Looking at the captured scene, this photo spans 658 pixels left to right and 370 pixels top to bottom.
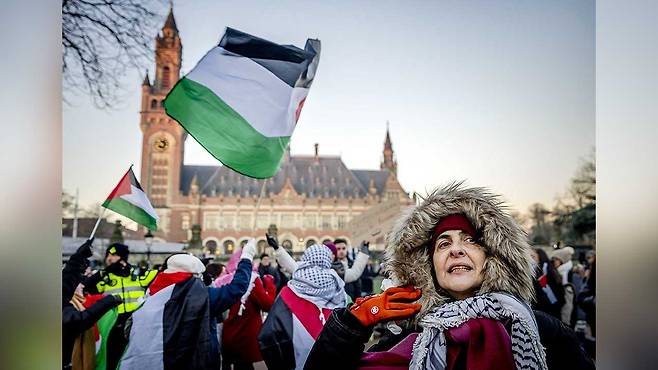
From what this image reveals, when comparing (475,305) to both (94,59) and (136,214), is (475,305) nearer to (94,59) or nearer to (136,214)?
(136,214)

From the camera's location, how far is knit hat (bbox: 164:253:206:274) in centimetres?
370

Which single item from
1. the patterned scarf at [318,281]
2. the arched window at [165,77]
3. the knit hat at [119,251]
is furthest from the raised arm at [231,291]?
the arched window at [165,77]

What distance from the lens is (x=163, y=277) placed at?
12.2ft

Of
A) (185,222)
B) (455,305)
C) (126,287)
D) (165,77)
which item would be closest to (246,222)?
(185,222)

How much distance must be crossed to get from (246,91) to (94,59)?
1.96 metres

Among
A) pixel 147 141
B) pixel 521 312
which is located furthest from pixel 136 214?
pixel 147 141

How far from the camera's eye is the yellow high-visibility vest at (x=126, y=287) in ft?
14.3

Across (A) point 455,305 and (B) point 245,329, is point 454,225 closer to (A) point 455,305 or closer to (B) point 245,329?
(A) point 455,305

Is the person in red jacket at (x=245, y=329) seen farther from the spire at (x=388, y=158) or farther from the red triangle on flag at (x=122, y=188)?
the spire at (x=388, y=158)

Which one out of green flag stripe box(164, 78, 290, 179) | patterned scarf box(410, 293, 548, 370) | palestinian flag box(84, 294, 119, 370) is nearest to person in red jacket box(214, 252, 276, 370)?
palestinian flag box(84, 294, 119, 370)

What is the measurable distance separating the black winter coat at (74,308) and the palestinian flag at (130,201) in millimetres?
1410

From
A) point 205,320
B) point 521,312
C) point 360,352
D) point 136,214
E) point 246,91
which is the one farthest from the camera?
point 136,214

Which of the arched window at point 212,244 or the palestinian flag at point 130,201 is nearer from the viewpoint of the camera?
the palestinian flag at point 130,201

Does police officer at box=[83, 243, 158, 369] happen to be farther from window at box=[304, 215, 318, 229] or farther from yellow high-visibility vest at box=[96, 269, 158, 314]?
window at box=[304, 215, 318, 229]
